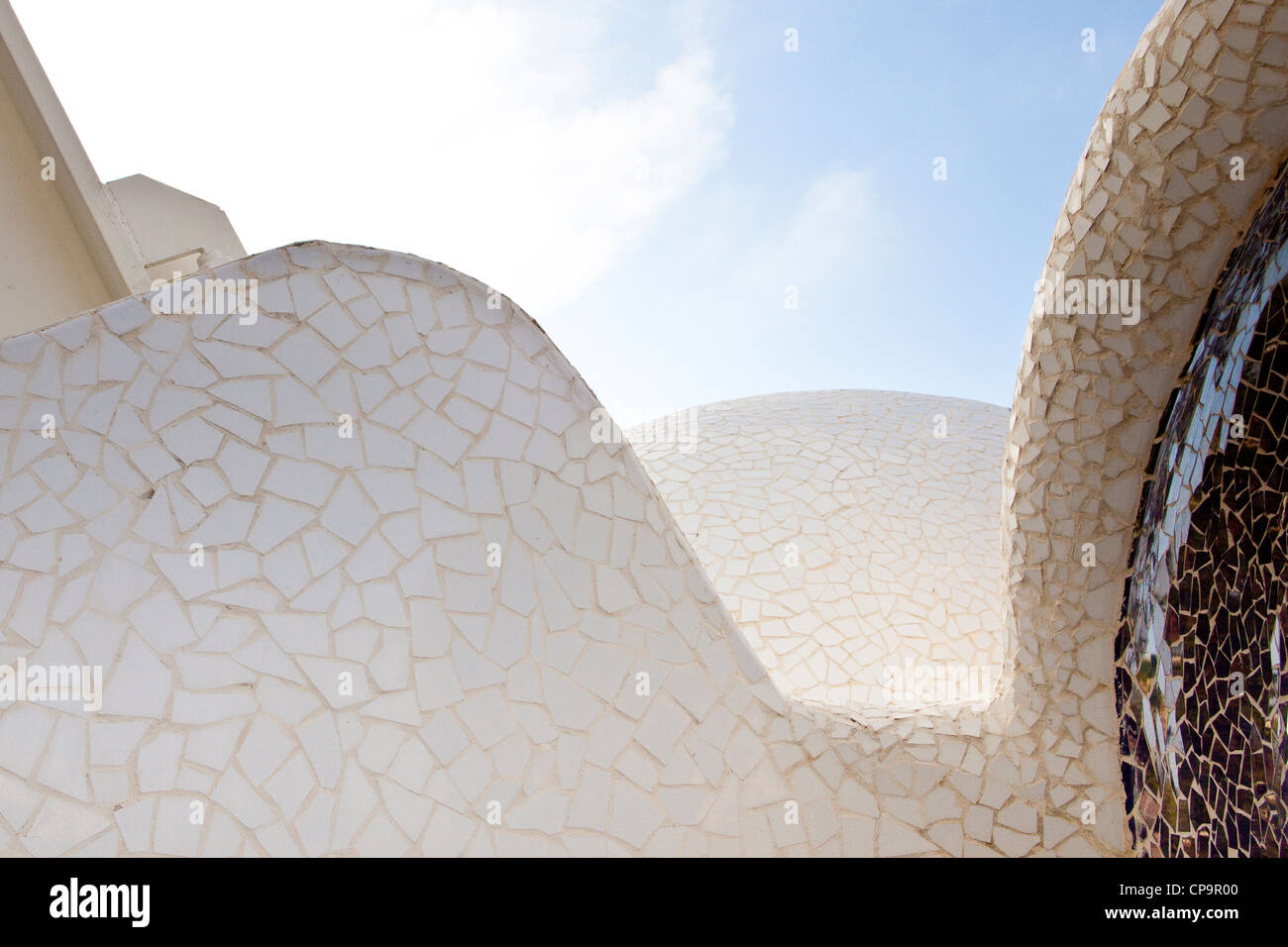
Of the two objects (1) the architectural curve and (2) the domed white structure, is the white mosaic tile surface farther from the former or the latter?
(2) the domed white structure

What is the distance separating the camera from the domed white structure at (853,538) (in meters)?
5.30

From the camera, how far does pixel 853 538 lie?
6020 mm

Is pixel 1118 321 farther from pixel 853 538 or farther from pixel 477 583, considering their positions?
pixel 853 538

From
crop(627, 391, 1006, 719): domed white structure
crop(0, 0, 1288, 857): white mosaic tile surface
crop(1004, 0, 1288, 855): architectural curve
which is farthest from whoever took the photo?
crop(627, 391, 1006, 719): domed white structure

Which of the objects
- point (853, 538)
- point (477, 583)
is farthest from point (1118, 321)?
point (853, 538)

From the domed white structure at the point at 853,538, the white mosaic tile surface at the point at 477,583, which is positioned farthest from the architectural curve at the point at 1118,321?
the domed white structure at the point at 853,538

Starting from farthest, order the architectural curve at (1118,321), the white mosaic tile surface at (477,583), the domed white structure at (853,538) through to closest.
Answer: the domed white structure at (853,538) → the architectural curve at (1118,321) → the white mosaic tile surface at (477,583)

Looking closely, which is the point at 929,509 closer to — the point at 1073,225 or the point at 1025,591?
the point at 1025,591

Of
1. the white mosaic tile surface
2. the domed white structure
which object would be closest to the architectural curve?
the white mosaic tile surface

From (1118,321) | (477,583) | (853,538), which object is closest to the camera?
(477,583)

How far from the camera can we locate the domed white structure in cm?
530

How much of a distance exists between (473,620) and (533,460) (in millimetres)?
592

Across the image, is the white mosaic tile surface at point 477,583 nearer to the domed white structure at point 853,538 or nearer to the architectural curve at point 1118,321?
the architectural curve at point 1118,321

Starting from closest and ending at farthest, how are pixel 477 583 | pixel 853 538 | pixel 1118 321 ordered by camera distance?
pixel 477 583, pixel 1118 321, pixel 853 538
